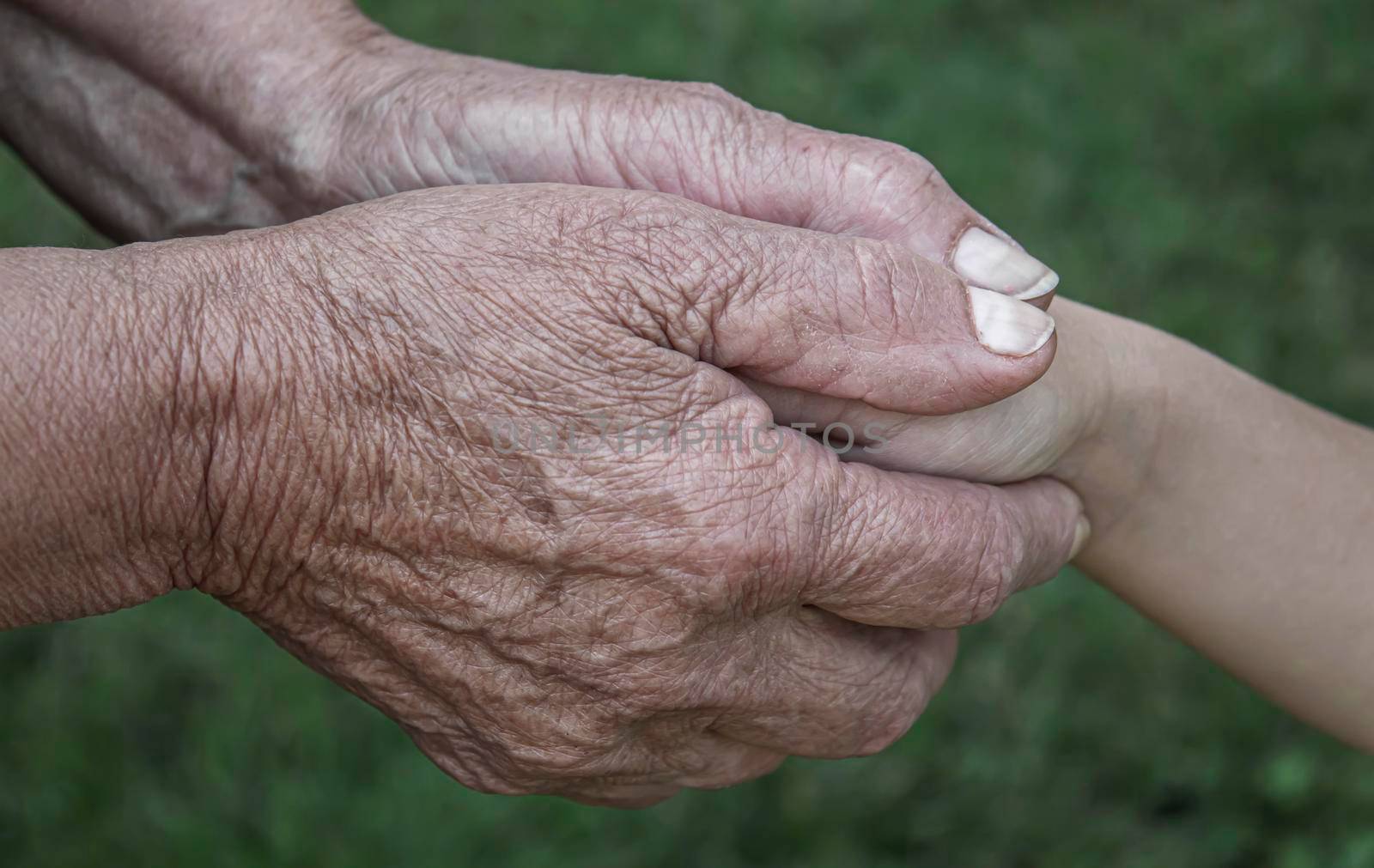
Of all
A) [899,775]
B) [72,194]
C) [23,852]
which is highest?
[72,194]

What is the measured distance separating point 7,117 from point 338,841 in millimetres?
1625

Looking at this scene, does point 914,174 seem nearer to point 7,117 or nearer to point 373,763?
point 7,117

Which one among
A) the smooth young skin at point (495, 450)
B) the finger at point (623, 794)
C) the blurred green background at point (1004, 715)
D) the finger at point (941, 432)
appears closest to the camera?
the smooth young skin at point (495, 450)

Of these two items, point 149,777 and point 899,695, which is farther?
point 149,777

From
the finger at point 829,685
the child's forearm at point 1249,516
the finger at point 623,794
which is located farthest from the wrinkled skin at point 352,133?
the finger at point 623,794

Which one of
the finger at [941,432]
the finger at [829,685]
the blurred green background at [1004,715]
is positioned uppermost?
the finger at [941,432]

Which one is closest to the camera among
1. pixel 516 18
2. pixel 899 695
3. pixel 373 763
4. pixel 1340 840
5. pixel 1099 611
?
pixel 899 695

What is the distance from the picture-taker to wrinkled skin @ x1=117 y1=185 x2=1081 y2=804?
4.99 ft

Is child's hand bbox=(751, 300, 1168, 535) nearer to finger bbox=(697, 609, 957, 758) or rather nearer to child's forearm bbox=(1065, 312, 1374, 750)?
child's forearm bbox=(1065, 312, 1374, 750)

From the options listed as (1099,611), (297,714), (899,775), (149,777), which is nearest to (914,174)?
(899,775)

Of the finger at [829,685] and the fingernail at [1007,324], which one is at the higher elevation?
the fingernail at [1007,324]

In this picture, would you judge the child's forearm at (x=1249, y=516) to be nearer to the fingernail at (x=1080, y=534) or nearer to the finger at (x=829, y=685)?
the fingernail at (x=1080, y=534)

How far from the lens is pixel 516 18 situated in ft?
15.5

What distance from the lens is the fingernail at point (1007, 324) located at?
165cm
